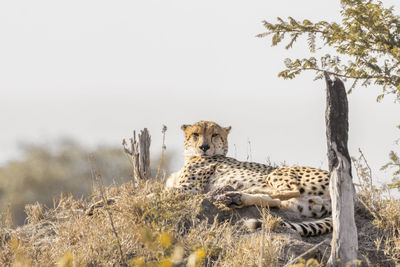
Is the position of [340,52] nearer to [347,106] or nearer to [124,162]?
[347,106]

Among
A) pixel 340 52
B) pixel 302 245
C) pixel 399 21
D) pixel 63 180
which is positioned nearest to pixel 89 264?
pixel 302 245

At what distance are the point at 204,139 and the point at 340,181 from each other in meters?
2.83

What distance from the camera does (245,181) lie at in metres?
5.91

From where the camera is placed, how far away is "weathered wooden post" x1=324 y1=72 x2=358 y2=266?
160 inches

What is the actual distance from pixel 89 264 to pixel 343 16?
13.4 ft

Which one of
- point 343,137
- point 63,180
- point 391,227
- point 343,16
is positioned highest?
point 343,16

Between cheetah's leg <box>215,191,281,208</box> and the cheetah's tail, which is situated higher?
cheetah's leg <box>215,191,281,208</box>

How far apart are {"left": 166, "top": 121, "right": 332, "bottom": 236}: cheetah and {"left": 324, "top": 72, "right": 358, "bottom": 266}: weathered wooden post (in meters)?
0.78

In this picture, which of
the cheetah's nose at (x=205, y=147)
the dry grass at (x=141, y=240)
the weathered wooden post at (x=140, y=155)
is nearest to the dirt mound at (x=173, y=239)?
the dry grass at (x=141, y=240)

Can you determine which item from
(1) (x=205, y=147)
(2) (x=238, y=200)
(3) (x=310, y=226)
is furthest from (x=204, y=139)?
(3) (x=310, y=226)

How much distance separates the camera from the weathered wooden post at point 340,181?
4.07 metres

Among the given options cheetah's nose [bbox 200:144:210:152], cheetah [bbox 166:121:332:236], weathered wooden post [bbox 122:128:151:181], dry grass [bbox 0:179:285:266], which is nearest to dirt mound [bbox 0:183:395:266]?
dry grass [bbox 0:179:285:266]

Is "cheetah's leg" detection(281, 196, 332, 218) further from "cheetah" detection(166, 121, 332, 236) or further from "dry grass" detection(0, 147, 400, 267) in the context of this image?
"dry grass" detection(0, 147, 400, 267)

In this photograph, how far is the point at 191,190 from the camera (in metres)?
6.06
